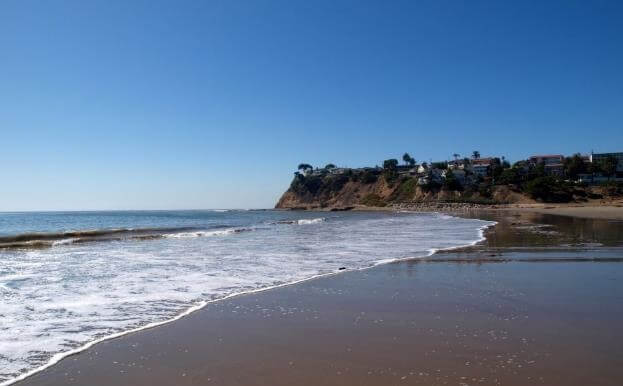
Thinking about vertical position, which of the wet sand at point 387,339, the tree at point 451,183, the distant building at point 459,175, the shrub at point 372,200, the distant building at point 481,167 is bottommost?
the wet sand at point 387,339

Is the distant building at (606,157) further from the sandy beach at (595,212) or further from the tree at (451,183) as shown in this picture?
the sandy beach at (595,212)

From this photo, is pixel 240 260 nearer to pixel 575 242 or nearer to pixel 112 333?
pixel 112 333

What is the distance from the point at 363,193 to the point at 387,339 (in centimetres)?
15036

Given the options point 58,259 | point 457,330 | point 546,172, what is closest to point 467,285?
point 457,330

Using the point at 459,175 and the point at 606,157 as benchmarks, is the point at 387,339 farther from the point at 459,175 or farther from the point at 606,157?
the point at 606,157

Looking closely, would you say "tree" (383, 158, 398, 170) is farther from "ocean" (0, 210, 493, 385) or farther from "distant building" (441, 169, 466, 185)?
"ocean" (0, 210, 493, 385)

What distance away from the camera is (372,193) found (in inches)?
5950

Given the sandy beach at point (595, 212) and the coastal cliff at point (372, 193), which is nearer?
the sandy beach at point (595, 212)

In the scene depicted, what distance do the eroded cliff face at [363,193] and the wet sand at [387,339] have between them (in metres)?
106

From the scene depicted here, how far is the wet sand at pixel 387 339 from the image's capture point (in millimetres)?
Answer: 5348

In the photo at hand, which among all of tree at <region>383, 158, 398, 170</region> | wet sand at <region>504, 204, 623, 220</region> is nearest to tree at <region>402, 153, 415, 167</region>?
tree at <region>383, 158, 398, 170</region>

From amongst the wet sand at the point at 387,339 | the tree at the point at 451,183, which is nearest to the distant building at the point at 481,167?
the tree at the point at 451,183

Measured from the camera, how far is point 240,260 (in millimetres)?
17406

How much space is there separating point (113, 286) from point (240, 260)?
238 inches
